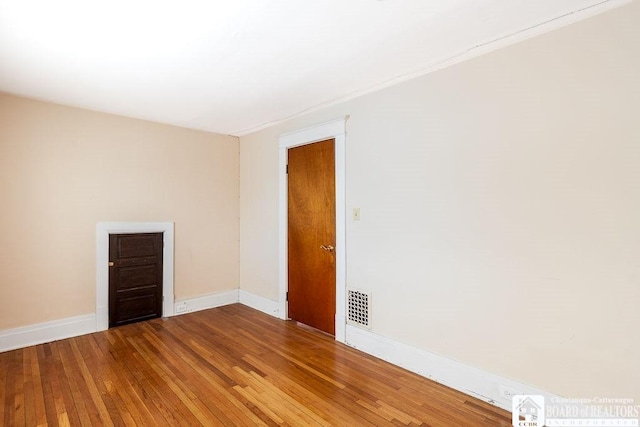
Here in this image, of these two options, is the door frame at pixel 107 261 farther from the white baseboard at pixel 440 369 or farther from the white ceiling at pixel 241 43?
the white baseboard at pixel 440 369

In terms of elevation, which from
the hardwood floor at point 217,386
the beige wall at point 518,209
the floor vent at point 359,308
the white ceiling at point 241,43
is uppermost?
the white ceiling at point 241,43

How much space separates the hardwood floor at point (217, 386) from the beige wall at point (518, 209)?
0.44 meters

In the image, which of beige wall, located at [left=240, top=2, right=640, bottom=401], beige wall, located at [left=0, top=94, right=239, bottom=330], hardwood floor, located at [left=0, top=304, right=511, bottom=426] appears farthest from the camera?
beige wall, located at [left=0, top=94, right=239, bottom=330]

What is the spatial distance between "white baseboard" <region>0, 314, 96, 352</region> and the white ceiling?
235cm

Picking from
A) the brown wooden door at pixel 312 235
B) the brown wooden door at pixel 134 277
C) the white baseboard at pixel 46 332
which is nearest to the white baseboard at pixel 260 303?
the brown wooden door at pixel 312 235

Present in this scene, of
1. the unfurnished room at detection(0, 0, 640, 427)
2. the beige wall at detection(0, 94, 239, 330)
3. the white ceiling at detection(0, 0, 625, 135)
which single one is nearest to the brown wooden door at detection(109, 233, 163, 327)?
the unfurnished room at detection(0, 0, 640, 427)

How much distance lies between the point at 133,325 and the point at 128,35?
126 inches

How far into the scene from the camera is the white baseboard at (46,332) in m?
3.11

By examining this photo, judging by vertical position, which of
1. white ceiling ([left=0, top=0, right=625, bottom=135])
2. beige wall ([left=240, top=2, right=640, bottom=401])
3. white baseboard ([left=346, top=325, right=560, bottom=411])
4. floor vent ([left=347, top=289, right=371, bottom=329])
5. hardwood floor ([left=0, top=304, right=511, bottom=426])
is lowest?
hardwood floor ([left=0, top=304, right=511, bottom=426])

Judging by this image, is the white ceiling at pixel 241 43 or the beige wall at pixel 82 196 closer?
the white ceiling at pixel 241 43

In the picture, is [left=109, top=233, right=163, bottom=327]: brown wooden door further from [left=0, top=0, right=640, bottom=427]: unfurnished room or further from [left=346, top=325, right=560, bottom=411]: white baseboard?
[left=346, top=325, right=560, bottom=411]: white baseboard

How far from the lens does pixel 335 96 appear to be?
3.24 metres

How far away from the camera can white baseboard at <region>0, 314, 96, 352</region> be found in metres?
3.11

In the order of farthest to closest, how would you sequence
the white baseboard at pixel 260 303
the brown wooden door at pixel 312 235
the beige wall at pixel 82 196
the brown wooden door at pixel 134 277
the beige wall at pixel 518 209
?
the white baseboard at pixel 260 303 → the brown wooden door at pixel 134 277 → the brown wooden door at pixel 312 235 → the beige wall at pixel 82 196 → the beige wall at pixel 518 209
